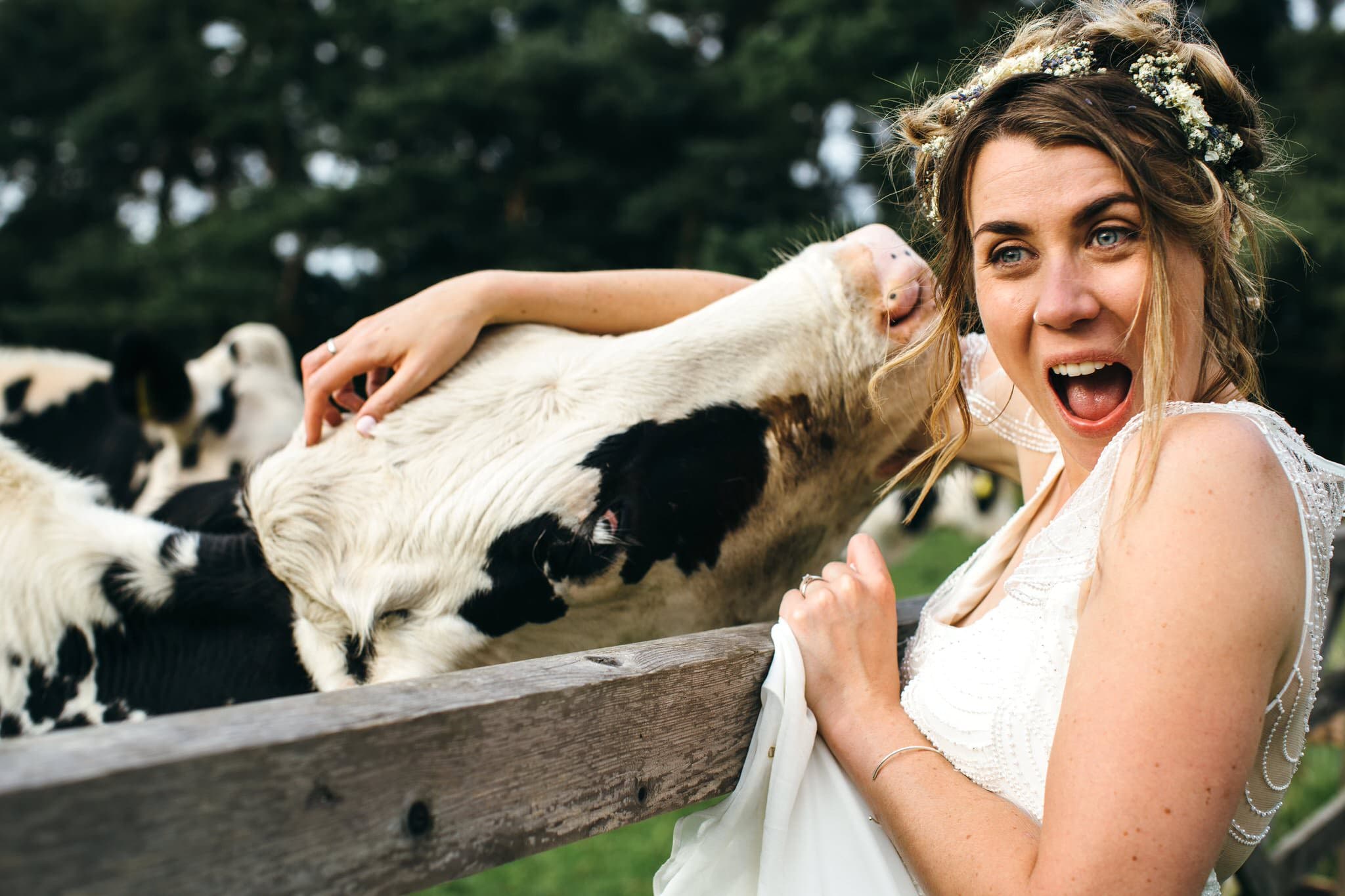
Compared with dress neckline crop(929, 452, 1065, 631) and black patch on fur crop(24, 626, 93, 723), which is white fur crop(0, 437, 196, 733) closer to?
black patch on fur crop(24, 626, 93, 723)

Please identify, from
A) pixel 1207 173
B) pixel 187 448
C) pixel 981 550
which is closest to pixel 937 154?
pixel 1207 173

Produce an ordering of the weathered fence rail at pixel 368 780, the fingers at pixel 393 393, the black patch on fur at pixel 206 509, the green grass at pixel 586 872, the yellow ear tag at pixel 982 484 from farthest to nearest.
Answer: the green grass at pixel 586 872
the yellow ear tag at pixel 982 484
the black patch on fur at pixel 206 509
the fingers at pixel 393 393
the weathered fence rail at pixel 368 780

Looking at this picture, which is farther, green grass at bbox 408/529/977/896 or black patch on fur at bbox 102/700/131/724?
green grass at bbox 408/529/977/896

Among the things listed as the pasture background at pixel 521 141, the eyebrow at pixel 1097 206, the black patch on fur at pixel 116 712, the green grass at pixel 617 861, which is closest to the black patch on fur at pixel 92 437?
the black patch on fur at pixel 116 712

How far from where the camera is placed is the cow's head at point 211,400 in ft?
8.29

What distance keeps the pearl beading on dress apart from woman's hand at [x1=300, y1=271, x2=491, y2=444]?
0.78 meters

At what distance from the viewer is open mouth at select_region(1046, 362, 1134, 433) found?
44.4 inches

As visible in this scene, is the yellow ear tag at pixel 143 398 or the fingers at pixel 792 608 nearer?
the fingers at pixel 792 608

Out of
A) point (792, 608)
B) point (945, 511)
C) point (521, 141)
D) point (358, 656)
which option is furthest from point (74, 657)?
point (521, 141)

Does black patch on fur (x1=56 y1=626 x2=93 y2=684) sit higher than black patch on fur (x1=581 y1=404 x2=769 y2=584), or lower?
lower

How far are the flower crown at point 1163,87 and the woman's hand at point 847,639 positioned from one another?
542 mm

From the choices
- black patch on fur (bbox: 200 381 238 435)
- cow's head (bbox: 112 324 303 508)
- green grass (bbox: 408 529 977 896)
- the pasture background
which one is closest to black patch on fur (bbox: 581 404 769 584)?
cow's head (bbox: 112 324 303 508)

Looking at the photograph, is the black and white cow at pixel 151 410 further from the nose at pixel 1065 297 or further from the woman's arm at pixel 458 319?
the nose at pixel 1065 297

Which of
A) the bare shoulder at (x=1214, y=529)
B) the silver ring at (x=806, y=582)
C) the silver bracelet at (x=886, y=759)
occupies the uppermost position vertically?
the bare shoulder at (x=1214, y=529)
